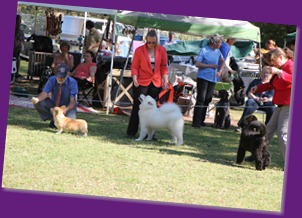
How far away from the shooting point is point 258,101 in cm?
1120

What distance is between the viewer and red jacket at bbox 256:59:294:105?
24.4ft

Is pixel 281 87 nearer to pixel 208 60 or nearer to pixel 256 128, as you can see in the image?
pixel 256 128

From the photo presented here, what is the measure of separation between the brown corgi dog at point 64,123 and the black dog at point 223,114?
148 inches

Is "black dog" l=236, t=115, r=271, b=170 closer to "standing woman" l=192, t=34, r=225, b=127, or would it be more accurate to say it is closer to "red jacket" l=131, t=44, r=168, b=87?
"red jacket" l=131, t=44, r=168, b=87

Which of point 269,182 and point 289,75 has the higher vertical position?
point 289,75

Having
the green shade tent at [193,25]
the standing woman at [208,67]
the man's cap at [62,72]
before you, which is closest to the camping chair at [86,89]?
the green shade tent at [193,25]

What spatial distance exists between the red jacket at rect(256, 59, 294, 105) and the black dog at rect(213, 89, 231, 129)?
4331mm

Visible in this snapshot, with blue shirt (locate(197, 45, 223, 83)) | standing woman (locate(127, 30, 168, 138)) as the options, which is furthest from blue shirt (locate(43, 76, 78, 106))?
blue shirt (locate(197, 45, 223, 83))

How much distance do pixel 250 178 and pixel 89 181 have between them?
2.08 metres

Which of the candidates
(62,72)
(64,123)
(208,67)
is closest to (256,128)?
(64,123)

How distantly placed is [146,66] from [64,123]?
144 cm

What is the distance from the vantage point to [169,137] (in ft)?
33.0

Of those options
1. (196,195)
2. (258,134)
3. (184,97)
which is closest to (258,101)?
(184,97)

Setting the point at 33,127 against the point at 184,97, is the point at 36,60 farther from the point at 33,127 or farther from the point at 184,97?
the point at 33,127
